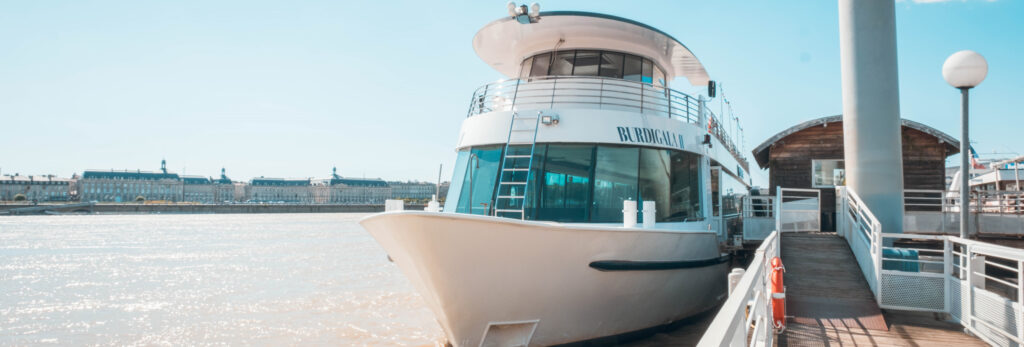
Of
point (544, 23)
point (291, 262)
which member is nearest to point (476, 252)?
point (544, 23)

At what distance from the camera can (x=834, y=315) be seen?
631 centimetres

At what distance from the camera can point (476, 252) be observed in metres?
5.75

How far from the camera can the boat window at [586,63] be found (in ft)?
31.5

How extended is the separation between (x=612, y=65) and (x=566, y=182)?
107 inches

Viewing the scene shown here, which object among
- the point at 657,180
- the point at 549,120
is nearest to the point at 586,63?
the point at 549,120

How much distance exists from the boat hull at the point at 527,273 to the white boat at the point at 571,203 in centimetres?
2

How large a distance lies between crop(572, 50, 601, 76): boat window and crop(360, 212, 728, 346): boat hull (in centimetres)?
323

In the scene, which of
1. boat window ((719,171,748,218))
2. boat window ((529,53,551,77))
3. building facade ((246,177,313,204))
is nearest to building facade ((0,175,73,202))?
building facade ((246,177,313,204))

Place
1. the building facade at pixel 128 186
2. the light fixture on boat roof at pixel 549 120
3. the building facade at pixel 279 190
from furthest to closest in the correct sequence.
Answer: the building facade at pixel 279 190, the building facade at pixel 128 186, the light fixture on boat roof at pixel 549 120

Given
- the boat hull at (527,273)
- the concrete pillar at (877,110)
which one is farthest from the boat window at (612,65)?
the concrete pillar at (877,110)

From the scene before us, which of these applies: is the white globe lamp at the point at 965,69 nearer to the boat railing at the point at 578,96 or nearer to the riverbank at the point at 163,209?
the boat railing at the point at 578,96

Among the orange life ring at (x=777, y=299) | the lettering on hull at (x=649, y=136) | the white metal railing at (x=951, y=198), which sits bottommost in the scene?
the orange life ring at (x=777, y=299)

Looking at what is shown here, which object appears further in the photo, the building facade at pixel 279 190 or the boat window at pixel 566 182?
the building facade at pixel 279 190

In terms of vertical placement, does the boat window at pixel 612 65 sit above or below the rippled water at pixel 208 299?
above
